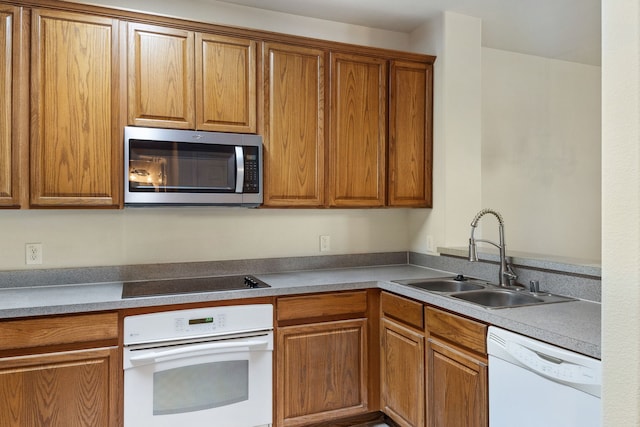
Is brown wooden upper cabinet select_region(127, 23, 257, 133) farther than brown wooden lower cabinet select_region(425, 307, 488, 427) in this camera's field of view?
Yes

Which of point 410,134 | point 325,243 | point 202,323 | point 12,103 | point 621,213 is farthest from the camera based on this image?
point 325,243

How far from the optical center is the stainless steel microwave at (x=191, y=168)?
225 cm

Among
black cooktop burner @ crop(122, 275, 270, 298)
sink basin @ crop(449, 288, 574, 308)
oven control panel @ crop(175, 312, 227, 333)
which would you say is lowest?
oven control panel @ crop(175, 312, 227, 333)

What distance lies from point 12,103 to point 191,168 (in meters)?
0.85

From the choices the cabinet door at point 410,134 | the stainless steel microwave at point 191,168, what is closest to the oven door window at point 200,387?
the stainless steel microwave at point 191,168

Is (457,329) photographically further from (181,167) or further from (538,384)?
(181,167)

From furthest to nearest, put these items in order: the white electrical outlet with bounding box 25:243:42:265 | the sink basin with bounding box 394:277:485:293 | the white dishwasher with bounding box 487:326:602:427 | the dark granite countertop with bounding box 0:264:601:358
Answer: the sink basin with bounding box 394:277:485:293
the white electrical outlet with bounding box 25:243:42:265
the dark granite countertop with bounding box 0:264:601:358
the white dishwasher with bounding box 487:326:602:427

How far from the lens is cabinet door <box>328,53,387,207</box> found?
2.73 m

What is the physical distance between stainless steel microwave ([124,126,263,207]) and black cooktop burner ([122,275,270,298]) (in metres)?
0.45

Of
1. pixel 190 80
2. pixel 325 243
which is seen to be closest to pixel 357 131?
pixel 325 243

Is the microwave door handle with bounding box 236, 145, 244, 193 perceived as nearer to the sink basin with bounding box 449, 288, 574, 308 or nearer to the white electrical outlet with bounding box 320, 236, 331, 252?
the white electrical outlet with bounding box 320, 236, 331, 252

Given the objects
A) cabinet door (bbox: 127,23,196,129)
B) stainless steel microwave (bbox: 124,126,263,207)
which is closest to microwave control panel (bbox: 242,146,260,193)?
stainless steel microwave (bbox: 124,126,263,207)

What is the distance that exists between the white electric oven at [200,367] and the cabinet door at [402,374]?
66 centimetres

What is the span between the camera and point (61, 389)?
1955mm
